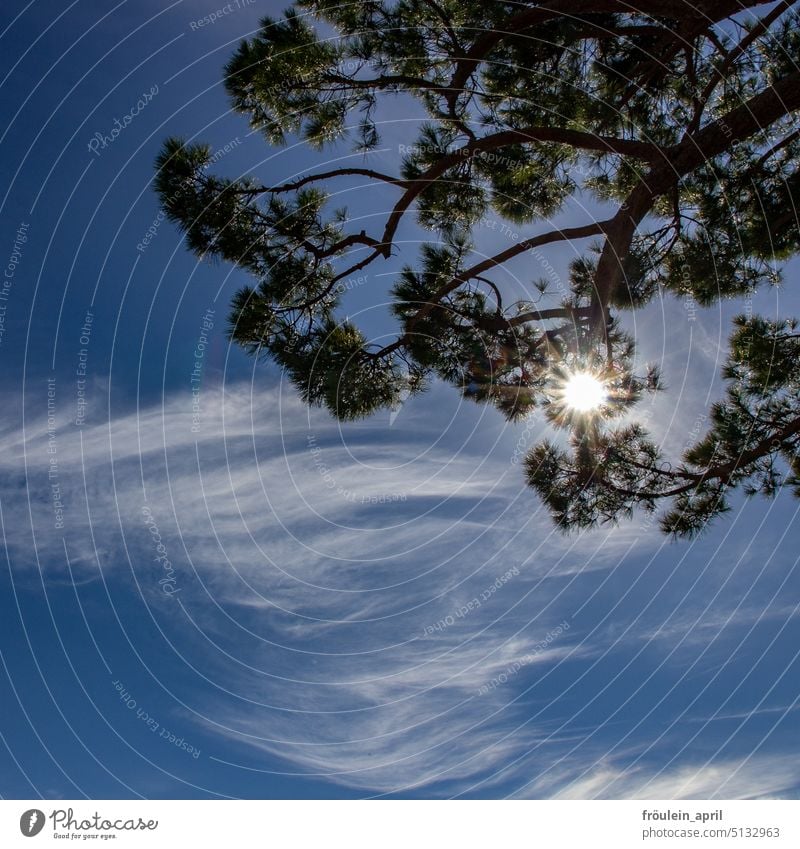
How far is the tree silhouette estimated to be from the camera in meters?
5.33

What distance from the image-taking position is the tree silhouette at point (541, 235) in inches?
210

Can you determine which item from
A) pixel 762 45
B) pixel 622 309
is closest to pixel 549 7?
pixel 762 45

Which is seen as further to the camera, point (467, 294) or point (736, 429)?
point (467, 294)

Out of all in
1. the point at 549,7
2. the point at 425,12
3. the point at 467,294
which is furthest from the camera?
the point at 467,294

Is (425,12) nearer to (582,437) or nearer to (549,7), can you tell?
(549,7)

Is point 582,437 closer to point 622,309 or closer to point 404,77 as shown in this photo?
point 622,309

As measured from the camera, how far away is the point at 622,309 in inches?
235

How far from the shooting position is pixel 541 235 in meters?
5.31

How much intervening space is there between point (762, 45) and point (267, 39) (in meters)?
3.71

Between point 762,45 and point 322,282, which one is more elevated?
point 762,45
